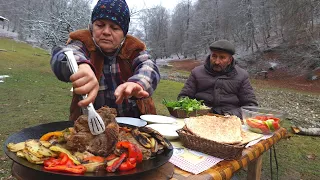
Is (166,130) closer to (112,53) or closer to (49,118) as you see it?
(112,53)

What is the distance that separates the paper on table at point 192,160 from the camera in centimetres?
174

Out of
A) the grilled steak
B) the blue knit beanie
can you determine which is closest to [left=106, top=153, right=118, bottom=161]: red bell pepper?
the grilled steak

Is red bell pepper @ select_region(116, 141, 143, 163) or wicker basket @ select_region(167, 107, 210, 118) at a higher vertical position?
red bell pepper @ select_region(116, 141, 143, 163)

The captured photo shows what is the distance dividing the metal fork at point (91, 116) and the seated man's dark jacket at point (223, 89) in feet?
10.7

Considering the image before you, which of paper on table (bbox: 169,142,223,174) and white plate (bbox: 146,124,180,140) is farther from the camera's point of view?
white plate (bbox: 146,124,180,140)

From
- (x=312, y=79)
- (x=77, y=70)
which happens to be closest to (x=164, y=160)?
(x=77, y=70)

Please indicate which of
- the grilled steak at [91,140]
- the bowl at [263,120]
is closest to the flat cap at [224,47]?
the bowl at [263,120]

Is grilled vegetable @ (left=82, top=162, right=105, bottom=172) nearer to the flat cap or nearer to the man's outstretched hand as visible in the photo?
the man's outstretched hand

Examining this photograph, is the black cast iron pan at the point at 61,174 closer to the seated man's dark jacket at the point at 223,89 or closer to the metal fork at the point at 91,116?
the metal fork at the point at 91,116

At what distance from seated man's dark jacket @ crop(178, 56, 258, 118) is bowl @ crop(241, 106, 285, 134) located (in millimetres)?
1442

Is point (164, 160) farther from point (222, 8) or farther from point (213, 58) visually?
Result: point (222, 8)

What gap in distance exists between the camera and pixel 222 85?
4773 mm

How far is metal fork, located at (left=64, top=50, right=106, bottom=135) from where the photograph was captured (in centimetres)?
137

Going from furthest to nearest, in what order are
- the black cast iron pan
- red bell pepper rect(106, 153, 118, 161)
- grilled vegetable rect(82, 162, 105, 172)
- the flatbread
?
the flatbread, red bell pepper rect(106, 153, 118, 161), grilled vegetable rect(82, 162, 105, 172), the black cast iron pan
